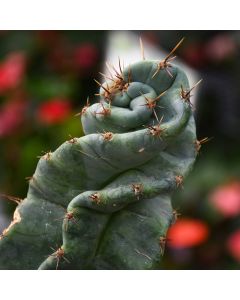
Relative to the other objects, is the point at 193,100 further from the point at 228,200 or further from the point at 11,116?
the point at 11,116

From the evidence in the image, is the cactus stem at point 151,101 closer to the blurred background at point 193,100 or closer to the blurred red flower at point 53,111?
the blurred background at point 193,100

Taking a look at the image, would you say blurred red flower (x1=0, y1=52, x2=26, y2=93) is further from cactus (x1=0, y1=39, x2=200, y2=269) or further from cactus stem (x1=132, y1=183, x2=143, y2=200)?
cactus stem (x1=132, y1=183, x2=143, y2=200)

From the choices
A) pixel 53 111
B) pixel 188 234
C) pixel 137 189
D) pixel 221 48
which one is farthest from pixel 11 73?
pixel 137 189

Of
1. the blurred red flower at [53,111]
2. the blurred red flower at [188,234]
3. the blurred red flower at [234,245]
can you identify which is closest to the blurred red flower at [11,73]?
the blurred red flower at [53,111]

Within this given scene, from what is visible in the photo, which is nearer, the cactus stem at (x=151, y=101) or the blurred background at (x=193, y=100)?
the cactus stem at (x=151, y=101)

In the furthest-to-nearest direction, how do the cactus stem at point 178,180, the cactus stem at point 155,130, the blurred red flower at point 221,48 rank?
the blurred red flower at point 221,48
the cactus stem at point 178,180
the cactus stem at point 155,130

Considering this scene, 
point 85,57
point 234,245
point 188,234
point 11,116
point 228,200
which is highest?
point 85,57
